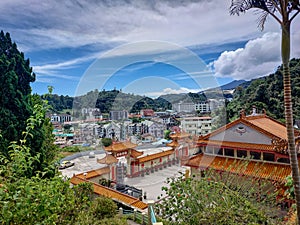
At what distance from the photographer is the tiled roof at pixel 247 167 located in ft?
15.3

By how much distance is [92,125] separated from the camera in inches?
251

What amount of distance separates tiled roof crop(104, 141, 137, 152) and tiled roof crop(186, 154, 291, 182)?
2388 millimetres

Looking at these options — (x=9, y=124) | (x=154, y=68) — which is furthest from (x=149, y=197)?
(x=9, y=124)

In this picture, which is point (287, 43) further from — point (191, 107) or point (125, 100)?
point (125, 100)

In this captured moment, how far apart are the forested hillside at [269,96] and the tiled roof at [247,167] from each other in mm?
5082

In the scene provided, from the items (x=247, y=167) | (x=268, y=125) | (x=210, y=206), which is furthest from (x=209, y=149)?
(x=210, y=206)

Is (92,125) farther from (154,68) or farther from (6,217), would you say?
(6,217)

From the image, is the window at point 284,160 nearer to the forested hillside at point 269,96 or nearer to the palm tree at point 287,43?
the palm tree at point 287,43

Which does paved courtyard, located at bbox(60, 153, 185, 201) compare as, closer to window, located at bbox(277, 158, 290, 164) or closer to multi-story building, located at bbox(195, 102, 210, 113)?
multi-story building, located at bbox(195, 102, 210, 113)

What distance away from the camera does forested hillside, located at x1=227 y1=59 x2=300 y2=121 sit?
1108 cm

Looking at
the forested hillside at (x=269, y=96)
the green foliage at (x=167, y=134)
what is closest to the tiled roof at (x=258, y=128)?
the green foliage at (x=167, y=134)

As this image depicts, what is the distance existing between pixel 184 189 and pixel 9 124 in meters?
3.97

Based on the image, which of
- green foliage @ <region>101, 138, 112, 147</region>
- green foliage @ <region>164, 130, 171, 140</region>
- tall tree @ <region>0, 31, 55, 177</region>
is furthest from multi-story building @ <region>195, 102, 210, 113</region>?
tall tree @ <region>0, 31, 55, 177</region>

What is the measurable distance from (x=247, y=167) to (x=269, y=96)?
28.9 ft
